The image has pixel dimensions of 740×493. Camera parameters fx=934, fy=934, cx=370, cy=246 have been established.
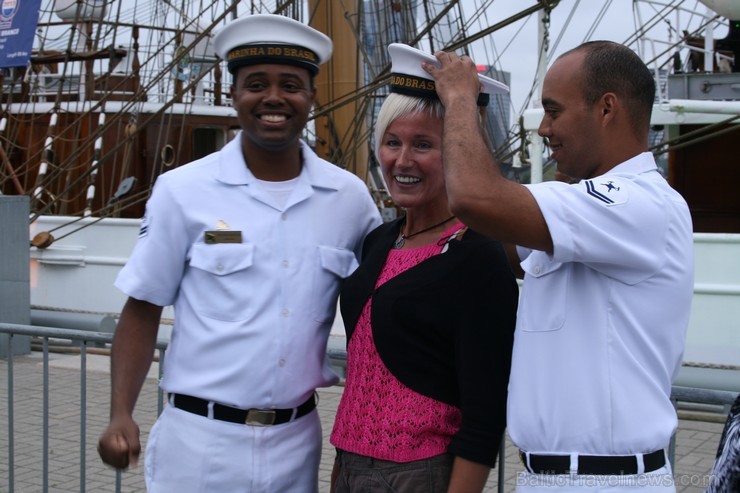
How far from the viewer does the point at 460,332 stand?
6.99 feet

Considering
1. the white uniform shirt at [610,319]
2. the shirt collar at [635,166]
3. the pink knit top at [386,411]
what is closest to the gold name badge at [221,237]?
the pink knit top at [386,411]

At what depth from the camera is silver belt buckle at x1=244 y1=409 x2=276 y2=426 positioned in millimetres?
2441

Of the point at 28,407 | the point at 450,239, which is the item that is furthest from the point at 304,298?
the point at 28,407

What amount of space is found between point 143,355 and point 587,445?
1233 mm

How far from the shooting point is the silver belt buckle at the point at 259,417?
2441 millimetres

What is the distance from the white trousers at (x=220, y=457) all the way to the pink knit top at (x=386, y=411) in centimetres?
19

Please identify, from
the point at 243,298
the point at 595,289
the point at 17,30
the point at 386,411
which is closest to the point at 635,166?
the point at 595,289

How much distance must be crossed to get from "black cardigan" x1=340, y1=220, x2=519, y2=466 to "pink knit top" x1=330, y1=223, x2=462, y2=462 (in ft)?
0.10

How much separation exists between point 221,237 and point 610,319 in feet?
3.45

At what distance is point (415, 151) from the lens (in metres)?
2.35

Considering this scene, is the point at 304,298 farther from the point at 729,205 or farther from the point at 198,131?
the point at 198,131

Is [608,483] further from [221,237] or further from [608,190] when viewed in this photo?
[221,237]

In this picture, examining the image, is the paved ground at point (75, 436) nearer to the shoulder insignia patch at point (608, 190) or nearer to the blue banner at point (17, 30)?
the shoulder insignia patch at point (608, 190)

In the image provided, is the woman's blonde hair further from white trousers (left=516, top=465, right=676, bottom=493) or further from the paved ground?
the paved ground
